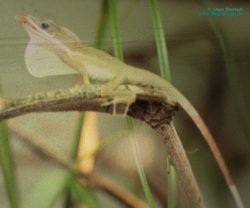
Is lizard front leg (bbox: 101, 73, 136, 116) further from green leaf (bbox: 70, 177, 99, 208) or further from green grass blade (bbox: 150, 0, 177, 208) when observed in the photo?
green leaf (bbox: 70, 177, 99, 208)

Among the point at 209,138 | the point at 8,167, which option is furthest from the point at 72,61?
the point at 209,138

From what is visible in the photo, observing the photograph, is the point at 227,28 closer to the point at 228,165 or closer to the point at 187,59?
the point at 187,59

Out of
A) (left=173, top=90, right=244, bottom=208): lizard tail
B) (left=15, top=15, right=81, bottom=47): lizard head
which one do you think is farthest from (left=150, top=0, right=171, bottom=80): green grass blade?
(left=15, top=15, right=81, bottom=47): lizard head

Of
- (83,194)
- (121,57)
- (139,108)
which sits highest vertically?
(121,57)

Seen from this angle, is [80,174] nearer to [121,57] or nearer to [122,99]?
[122,99]

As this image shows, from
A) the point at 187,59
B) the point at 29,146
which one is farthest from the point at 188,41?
the point at 29,146

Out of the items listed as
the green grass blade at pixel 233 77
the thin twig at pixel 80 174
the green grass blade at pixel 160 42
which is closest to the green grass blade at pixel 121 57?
the thin twig at pixel 80 174
